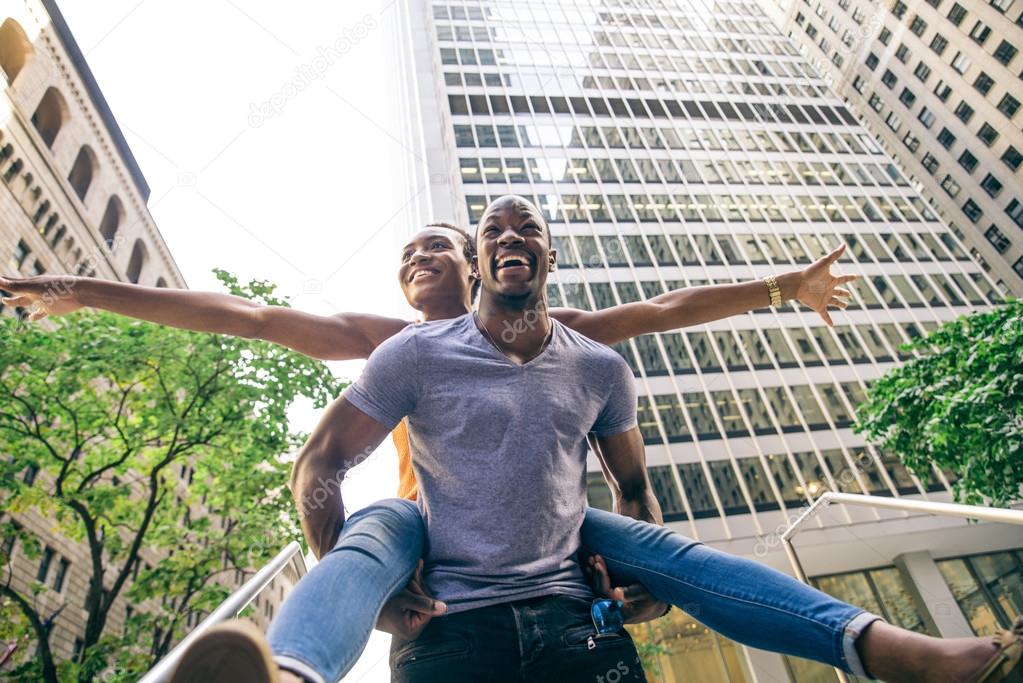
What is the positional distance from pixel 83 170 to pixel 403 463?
30.5m

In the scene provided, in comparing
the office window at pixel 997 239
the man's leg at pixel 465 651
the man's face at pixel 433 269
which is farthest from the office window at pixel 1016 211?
the man's leg at pixel 465 651

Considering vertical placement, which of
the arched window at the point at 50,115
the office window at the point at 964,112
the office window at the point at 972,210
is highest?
the arched window at the point at 50,115

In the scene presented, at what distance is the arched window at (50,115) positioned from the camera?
2236 centimetres

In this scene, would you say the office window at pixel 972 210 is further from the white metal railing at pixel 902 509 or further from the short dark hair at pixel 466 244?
the short dark hair at pixel 466 244

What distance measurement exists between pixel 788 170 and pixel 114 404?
137 ft

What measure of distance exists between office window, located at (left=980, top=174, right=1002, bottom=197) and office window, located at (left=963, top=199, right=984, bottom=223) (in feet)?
4.80

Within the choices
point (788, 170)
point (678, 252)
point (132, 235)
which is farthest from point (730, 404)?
point (132, 235)

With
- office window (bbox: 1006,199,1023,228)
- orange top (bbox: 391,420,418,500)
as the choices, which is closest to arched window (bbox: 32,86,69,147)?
orange top (bbox: 391,420,418,500)

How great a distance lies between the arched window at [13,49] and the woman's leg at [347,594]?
26.7m

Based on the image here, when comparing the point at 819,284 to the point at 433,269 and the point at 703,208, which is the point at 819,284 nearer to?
the point at 433,269

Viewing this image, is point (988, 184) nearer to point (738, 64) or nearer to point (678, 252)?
point (738, 64)

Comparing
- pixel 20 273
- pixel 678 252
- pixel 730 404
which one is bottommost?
pixel 730 404

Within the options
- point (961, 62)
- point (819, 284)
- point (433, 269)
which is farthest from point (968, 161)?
point (433, 269)

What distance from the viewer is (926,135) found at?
164ft
